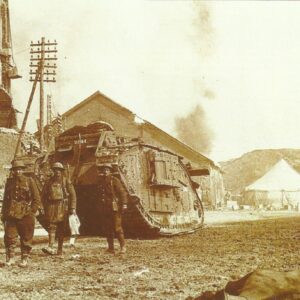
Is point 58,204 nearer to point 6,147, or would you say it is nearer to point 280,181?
point 6,147

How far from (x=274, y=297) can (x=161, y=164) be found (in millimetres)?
9516

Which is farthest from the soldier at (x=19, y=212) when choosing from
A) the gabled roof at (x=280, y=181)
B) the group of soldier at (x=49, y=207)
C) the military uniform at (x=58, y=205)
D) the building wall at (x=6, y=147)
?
the gabled roof at (x=280, y=181)

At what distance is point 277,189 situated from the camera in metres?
44.2

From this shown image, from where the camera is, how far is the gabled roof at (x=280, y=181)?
44281 millimetres

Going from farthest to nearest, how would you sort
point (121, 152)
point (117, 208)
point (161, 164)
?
point (161, 164), point (121, 152), point (117, 208)

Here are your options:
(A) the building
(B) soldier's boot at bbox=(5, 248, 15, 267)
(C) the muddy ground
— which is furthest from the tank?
(A) the building

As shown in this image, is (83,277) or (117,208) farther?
(117,208)

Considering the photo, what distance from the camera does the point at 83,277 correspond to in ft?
22.8

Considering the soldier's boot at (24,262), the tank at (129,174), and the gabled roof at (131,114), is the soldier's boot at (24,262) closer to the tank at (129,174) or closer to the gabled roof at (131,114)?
the tank at (129,174)

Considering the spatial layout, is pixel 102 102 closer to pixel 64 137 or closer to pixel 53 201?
pixel 64 137

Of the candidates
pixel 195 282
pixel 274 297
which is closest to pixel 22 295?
pixel 195 282

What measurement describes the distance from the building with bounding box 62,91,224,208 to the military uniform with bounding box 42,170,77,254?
28.3m

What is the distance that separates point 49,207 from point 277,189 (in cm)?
3651

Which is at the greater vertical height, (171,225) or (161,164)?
(161,164)
